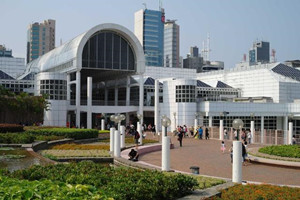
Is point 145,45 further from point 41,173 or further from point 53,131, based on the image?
point 41,173

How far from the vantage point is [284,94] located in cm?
6097

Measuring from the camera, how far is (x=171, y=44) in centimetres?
17812

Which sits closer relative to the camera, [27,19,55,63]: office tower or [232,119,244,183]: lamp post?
[232,119,244,183]: lamp post

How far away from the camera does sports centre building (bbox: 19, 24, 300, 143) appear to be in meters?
49.1

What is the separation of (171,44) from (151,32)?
1470 cm

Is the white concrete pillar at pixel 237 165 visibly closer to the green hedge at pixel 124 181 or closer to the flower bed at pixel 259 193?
the flower bed at pixel 259 193

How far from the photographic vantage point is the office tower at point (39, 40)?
165m

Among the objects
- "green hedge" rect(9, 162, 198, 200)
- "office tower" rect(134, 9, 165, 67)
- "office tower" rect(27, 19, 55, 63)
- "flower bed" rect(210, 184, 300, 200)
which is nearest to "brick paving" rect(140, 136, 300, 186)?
"flower bed" rect(210, 184, 300, 200)

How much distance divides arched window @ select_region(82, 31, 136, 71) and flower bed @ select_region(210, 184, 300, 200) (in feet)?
136

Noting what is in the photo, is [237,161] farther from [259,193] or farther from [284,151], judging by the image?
[284,151]

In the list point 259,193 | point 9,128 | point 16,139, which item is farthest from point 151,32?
point 259,193

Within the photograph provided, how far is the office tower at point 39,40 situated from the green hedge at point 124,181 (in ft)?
526

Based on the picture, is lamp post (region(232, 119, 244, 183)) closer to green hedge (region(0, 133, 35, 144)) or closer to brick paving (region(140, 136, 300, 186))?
brick paving (region(140, 136, 300, 186))

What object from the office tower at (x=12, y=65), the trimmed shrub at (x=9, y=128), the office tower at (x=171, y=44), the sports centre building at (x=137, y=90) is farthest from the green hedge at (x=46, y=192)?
the office tower at (x=171, y=44)
